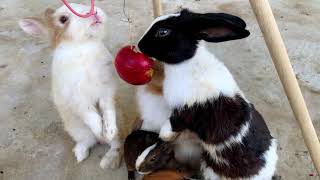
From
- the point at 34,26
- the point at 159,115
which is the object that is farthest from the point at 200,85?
the point at 34,26

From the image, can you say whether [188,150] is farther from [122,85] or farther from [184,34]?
[122,85]

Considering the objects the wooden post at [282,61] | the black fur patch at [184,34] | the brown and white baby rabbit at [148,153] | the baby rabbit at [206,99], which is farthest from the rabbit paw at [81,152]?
the wooden post at [282,61]

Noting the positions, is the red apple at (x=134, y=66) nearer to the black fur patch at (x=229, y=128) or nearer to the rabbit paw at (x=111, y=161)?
the black fur patch at (x=229, y=128)

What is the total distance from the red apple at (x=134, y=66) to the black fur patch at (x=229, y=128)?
15 centimetres

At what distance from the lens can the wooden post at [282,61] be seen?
1.37 meters

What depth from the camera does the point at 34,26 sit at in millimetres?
1794

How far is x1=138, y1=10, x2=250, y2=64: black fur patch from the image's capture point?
137cm

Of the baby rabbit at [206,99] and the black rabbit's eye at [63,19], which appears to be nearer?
the baby rabbit at [206,99]

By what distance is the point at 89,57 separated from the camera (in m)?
1.71

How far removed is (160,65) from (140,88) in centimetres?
15

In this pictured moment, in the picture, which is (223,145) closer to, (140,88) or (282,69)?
(282,69)

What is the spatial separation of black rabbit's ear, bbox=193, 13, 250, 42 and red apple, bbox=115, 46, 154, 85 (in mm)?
182

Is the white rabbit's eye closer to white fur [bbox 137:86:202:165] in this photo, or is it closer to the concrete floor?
white fur [bbox 137:86:202:165]

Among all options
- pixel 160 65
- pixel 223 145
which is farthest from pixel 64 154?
pixel 223 145
